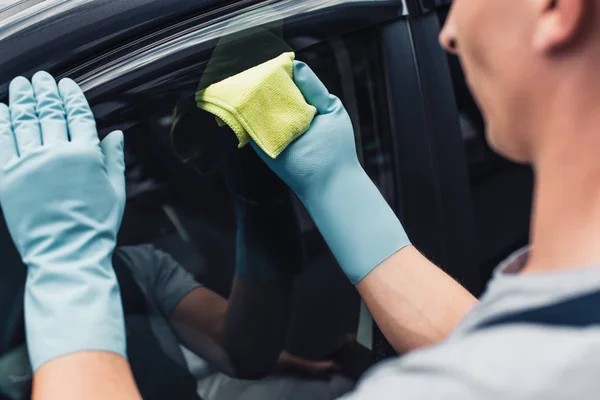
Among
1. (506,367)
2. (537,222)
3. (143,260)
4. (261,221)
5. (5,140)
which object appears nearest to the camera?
(506,367)

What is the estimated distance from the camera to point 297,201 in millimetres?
1286

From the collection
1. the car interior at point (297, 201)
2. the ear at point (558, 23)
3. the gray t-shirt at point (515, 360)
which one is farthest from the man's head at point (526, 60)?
the car interior at point (297, 201)

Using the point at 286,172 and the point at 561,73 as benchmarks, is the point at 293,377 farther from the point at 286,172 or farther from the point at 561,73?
the point at 561,73

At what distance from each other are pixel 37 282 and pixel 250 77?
A: 46 centimetres

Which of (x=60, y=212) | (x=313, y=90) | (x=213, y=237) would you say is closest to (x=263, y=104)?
(x=313, y=90)

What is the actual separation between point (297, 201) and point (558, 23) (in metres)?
0.69

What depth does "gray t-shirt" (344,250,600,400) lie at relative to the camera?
0.62 meters

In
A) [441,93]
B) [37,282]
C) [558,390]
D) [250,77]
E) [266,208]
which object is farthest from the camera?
[441,93]

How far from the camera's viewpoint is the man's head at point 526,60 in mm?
671

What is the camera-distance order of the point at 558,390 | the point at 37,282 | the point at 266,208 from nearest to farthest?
the point at 558,390 < the point at 37,282 < the point at 266,208

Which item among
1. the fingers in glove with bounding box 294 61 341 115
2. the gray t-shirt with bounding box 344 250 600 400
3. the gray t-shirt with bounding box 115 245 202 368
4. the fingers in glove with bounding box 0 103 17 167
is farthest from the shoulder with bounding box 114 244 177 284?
the gray t-shirt with bounding box 344 250 600 400

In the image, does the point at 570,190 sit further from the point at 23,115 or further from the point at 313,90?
the point at 23,115

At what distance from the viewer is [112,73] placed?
3.43 ft

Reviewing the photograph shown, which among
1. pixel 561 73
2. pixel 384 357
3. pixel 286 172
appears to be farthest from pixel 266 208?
pixel 561 73
